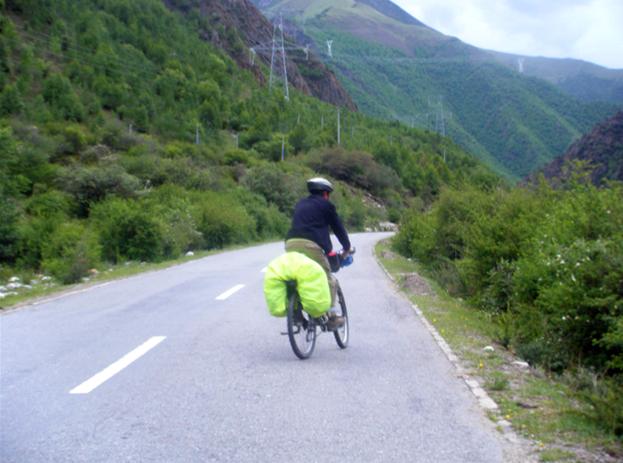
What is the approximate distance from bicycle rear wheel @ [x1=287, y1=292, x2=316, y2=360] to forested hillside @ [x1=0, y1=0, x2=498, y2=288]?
41.9ft

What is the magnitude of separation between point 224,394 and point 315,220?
2583 mm

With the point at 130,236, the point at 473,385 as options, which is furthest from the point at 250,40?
the point at 473,385

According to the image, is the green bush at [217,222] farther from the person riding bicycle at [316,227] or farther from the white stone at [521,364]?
the white stone at [521,364]

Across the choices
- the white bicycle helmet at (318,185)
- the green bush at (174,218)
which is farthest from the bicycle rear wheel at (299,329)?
the green bush at (174,218)

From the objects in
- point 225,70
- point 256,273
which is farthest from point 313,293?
point 225,70

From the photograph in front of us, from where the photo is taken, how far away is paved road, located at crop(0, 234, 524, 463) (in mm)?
5039

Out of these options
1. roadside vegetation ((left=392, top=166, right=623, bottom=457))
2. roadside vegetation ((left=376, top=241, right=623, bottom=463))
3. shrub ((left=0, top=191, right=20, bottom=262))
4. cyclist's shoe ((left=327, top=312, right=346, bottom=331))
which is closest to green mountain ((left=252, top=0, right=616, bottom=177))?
roadside vegetation ((left=392, top=166, right=623, bottom=457))

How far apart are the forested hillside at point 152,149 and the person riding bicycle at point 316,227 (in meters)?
12.8

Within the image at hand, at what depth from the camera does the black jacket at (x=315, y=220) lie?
8.16 metres

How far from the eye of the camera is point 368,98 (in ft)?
A: 480

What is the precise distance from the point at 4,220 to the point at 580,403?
2392cm

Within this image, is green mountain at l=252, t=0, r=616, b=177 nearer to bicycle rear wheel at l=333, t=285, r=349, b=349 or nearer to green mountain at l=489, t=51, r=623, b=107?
green mountain at l=489, t=51, r=623, b=107

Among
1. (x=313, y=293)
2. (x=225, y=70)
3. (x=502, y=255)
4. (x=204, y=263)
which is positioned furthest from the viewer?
(x=225, y=70)

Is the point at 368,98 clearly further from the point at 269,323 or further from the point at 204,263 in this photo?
the point at 269,323
